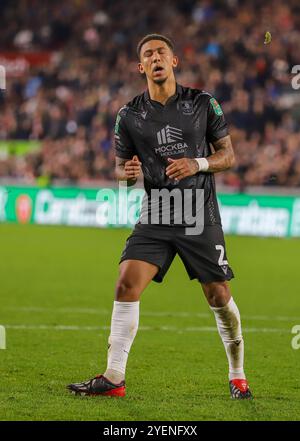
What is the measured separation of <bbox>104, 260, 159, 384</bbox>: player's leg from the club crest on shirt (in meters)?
1.08

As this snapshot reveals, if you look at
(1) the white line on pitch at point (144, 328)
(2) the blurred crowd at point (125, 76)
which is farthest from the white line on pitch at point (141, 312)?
(2) the blurred crowd at point (125, 76)

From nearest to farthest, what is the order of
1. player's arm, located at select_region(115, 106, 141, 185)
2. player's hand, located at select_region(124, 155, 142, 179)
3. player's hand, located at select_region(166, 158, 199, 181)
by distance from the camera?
player's hand, located at select_region(166, 158, 199, 181)
player's hand, located at select_region(124, 155, 142, 179)
player's arm, located at select_region(115, 106, 141, 185)

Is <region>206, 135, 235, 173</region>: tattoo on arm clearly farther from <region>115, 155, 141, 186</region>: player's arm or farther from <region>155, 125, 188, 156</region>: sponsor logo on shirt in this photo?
<region>115, 155, 141, 186</region>: player's arm

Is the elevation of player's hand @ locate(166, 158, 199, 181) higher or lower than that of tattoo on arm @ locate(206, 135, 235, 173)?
lower

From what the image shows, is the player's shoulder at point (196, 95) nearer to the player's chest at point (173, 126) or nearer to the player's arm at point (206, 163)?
the player's chest at point (173, 126)

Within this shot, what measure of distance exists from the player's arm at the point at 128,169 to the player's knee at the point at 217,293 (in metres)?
0.89

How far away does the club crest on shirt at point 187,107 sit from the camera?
23.0ft

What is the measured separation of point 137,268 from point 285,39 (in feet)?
67.8

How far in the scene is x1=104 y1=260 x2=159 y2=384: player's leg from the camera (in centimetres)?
692

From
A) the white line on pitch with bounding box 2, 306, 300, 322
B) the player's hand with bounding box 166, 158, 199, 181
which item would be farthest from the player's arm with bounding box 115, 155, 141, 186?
the white line on pitch with bounding box 2, 306, 300, 322

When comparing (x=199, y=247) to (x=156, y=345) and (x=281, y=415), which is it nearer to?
(x=281, y=415)

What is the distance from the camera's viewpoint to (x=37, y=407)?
6410 millimetres

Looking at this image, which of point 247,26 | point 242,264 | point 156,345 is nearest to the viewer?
point 156,345

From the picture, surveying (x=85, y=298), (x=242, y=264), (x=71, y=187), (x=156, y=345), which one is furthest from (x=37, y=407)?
(x=71, y=187)
